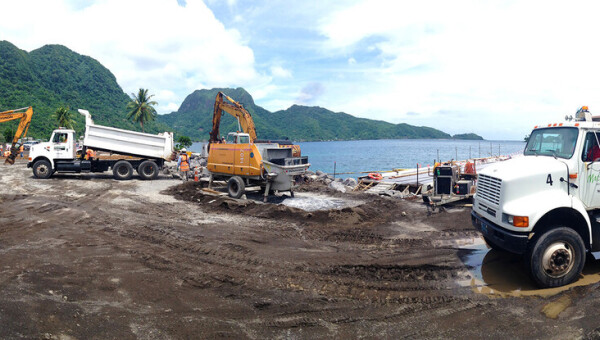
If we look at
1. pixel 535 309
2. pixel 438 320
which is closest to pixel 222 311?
pixel 438 320

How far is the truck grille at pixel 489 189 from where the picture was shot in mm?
5715

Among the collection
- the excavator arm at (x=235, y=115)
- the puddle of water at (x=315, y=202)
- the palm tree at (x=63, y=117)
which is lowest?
the puddle of water at (x=315, y=202)

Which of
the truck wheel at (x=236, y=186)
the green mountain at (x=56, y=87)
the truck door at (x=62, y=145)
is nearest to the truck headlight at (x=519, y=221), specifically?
the truck wheel at (x=236, y=186)

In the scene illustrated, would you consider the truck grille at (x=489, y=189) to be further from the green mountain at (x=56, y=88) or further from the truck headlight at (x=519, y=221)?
the green mountain at (x=56, y=88)

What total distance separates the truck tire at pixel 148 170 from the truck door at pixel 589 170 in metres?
19.3

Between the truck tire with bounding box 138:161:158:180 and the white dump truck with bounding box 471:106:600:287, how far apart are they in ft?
59.9

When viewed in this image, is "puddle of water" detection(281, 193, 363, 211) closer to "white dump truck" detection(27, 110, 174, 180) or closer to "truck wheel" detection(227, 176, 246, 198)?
"truck wheel" detection(227, 176, 246, 198)

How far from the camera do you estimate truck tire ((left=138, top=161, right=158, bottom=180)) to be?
1975 centimetres

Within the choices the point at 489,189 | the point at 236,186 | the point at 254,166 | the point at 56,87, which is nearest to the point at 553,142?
the point at 489,189

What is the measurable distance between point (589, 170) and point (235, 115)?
1596cm

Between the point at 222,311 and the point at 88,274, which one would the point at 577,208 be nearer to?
the point at 222,311

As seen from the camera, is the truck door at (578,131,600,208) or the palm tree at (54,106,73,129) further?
the palm tree at (54,106,73,129)

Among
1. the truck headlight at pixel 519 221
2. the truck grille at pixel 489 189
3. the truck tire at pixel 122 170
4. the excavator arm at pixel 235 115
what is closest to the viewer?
the truck headlight at pixel 519 221

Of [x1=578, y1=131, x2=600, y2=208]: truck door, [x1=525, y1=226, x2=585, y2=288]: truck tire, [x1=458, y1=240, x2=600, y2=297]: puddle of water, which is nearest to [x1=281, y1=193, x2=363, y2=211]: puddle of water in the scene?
[x1=458, y1=240, x2=600, y2=297]: puddle of water
